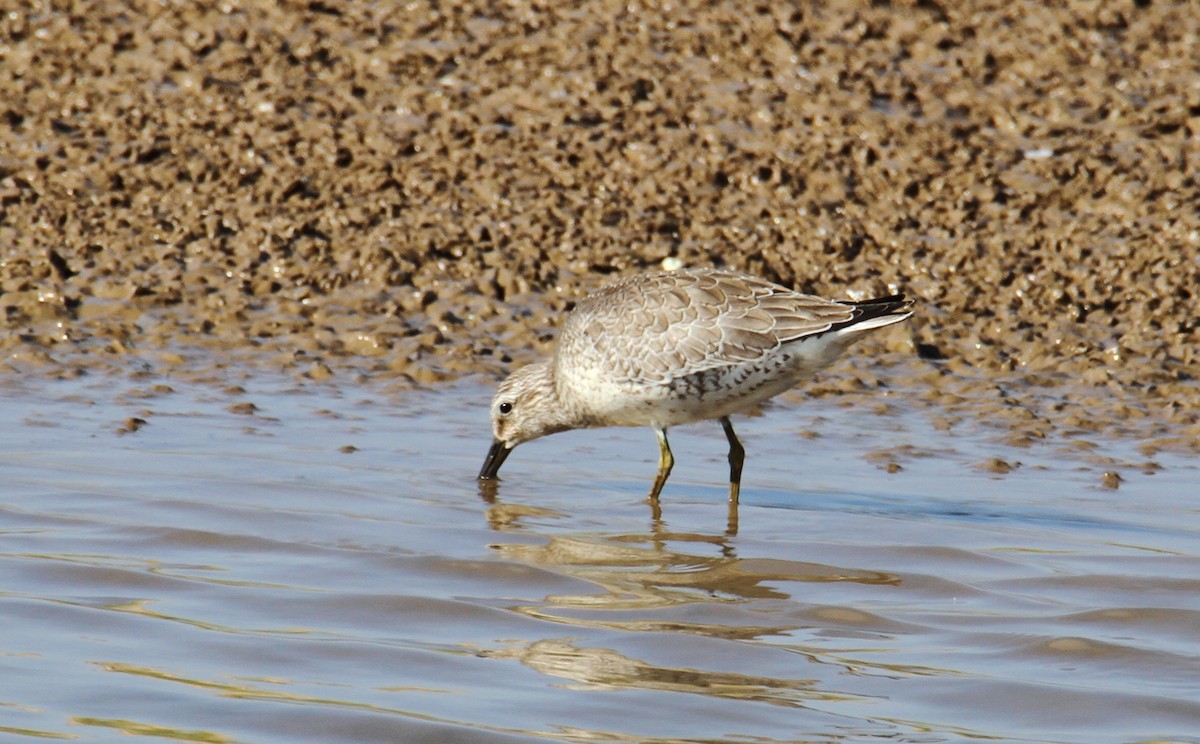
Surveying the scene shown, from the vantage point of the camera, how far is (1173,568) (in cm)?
746

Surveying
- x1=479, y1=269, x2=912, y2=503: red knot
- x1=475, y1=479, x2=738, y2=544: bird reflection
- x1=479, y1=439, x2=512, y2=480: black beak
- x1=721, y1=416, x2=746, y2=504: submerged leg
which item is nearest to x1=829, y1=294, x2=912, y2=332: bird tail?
x1=479, y1=269, x2=912, y2=503: red knot

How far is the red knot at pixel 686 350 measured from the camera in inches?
341

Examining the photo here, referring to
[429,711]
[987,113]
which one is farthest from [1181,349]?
[429,711]

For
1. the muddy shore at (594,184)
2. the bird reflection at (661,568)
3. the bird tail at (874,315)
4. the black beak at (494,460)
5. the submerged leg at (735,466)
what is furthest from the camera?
the muddy shore at (594,184)

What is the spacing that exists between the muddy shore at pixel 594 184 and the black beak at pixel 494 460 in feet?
3.91

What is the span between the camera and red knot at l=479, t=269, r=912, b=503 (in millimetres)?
8656


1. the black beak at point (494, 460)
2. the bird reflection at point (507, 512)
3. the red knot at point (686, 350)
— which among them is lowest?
the bird reflection at point (507, 512)

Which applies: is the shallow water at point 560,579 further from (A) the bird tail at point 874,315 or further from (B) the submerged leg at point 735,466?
(A) the bird tail at point 874,315

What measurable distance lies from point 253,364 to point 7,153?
9.65 feet

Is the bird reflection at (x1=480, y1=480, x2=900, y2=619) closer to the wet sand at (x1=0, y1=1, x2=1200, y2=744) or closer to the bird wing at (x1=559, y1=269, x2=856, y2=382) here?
the wet sand at (x1=0, y1=1, x2=1200, y2=744)

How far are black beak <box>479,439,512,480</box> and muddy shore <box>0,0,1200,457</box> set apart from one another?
3.91 ft

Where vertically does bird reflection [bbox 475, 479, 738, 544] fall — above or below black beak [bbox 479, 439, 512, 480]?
below

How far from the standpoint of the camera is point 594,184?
1192 cm

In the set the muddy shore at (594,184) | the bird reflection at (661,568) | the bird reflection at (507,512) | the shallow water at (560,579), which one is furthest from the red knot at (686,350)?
the muddy shore at (594,184)
